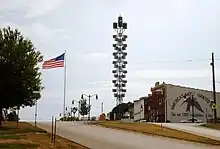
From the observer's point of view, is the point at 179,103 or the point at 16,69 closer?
the point at 16,69

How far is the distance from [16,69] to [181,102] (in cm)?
7518

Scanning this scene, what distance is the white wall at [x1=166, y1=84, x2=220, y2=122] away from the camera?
110 m

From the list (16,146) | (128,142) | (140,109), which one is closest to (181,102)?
(140,109)

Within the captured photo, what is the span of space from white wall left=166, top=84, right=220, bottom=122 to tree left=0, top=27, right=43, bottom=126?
67558 millimetres

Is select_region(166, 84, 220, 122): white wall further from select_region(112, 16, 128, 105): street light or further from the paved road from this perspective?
the paved road

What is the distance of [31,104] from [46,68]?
7.62 m

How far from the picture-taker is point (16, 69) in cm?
4275

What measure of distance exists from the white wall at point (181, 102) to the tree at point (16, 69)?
67.6 m

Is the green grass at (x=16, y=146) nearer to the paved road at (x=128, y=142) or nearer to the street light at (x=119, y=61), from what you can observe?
the paved road at (x=128, y=142)

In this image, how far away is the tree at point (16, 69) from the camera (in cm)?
4244

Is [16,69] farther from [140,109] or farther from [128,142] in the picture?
[140,109]

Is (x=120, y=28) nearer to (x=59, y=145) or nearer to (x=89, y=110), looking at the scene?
(x=89, y=110)

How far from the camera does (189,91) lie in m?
115

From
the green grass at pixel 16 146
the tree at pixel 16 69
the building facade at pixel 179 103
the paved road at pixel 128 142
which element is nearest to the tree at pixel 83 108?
the building facade at pixel 179 103
